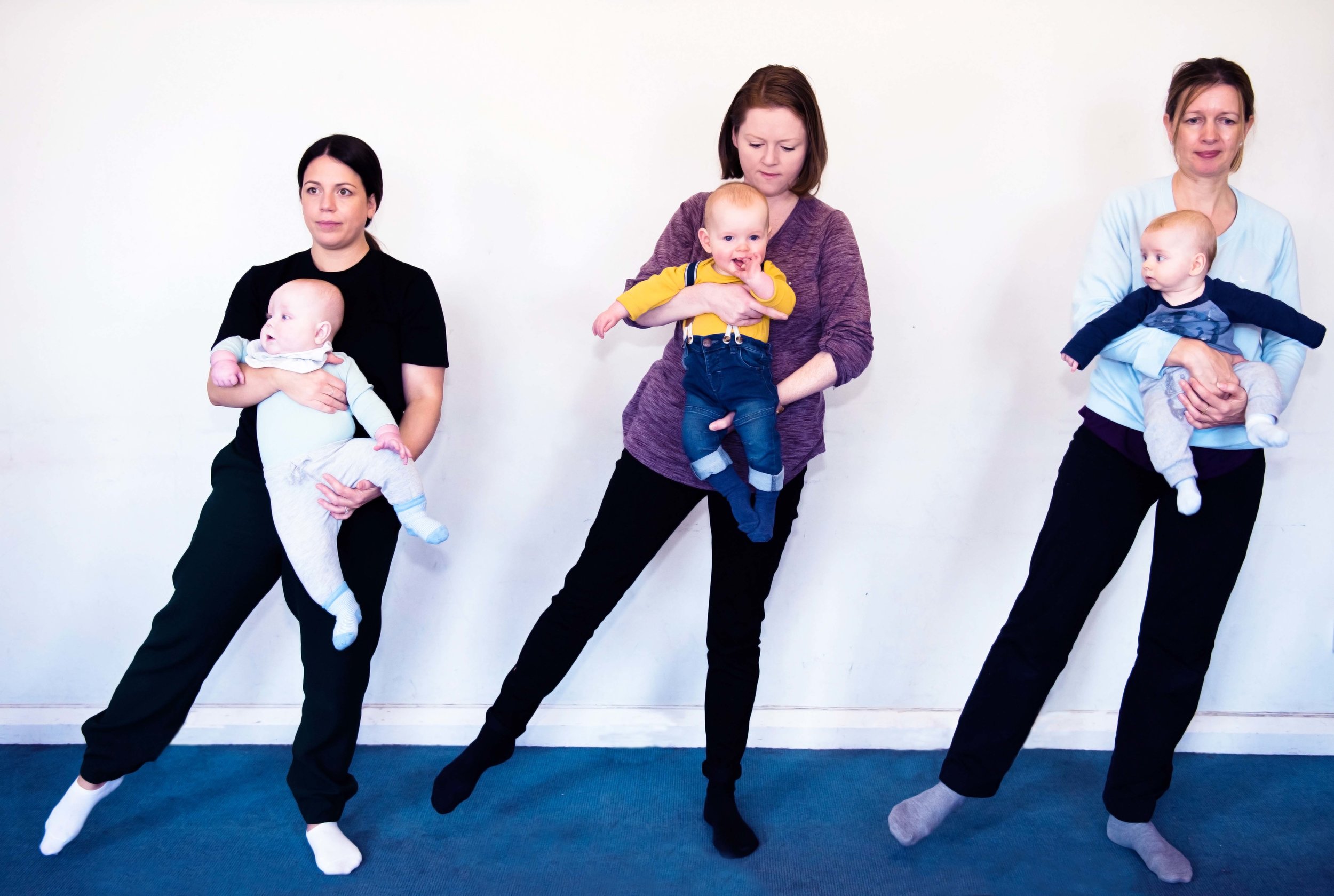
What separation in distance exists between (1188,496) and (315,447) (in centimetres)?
161

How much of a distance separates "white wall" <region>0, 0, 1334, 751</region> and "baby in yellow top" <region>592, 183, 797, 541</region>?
594 mm

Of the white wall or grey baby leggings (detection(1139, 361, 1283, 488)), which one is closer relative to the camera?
grey baby leggings (detection(1139, 361, 1283, 488))

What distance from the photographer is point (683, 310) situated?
5.83 feet

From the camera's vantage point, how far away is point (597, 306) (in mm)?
2365

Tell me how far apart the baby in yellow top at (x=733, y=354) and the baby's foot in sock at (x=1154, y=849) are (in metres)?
1.06

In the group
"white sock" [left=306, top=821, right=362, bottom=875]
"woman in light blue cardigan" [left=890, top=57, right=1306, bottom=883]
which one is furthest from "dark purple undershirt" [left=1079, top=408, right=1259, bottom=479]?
"white sock" [left=306, top=821, right=362, bottom=875]

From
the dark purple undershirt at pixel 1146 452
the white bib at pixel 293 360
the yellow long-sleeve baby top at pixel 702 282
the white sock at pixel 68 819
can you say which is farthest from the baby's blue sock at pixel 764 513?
the white sock at pixel 68 819

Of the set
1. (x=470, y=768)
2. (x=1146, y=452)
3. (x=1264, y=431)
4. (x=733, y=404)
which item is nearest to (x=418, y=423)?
(x=733, y=404)

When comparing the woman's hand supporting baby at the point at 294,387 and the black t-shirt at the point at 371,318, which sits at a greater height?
the black t-shirt at the point at 371,318

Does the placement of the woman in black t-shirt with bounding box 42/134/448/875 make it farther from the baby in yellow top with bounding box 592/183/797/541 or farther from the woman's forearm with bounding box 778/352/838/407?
the woman's forearm with bounding box 778/352/838/407

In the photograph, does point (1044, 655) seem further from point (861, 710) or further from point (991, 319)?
point (991, 319)

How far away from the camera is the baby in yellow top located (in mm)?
1716

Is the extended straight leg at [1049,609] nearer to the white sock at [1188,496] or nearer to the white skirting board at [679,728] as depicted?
the white sock at [1188,496]

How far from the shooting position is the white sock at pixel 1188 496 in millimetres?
1679
